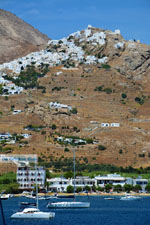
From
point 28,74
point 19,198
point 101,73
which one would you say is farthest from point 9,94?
point 19,198

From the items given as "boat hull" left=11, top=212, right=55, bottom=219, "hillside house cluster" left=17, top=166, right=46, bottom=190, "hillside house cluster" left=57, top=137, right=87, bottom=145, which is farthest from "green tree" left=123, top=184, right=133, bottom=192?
"boat hull" left=11, top=212, right=55, bottom=219

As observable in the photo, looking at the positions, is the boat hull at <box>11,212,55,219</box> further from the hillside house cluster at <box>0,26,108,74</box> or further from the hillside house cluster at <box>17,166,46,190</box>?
the hillside house cluster at <box>0,26,108,74</box>

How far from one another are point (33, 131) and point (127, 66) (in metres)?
43.9

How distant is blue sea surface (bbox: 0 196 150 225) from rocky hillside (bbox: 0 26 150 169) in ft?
118

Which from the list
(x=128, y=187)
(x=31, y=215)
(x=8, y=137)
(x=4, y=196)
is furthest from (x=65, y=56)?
(x=31, y=215)

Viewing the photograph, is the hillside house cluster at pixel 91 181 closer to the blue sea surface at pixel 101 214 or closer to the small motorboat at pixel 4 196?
the small motorboat at pixel 4 196

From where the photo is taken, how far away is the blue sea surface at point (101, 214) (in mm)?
72438

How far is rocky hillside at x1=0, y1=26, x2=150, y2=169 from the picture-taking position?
142500 mm

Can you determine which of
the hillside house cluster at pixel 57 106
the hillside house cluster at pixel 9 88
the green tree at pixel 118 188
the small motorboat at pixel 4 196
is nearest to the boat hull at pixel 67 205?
the small motorboat at pixel 4 196

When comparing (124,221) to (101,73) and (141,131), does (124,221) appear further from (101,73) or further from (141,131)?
(101,73)

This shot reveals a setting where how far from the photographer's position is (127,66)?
18300 centimetres

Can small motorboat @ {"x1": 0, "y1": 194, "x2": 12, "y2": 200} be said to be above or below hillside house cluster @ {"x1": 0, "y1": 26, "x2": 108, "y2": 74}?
below

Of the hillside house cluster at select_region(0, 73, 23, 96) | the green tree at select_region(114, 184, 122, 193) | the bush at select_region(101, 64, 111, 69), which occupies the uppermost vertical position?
the bush at select_region(101, 64, 111, 69)

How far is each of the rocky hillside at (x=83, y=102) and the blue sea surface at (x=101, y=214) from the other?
36.1m
